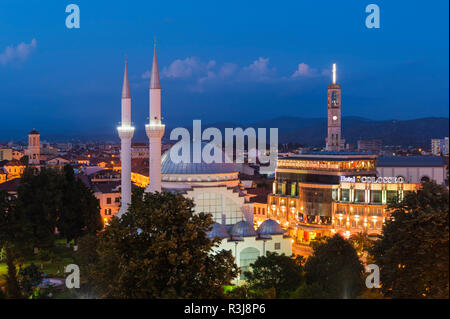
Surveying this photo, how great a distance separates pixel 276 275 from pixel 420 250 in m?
10.3

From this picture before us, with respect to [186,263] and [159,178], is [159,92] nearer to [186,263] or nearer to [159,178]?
[159,178]

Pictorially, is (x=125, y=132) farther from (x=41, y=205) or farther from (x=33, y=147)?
(x=33, y=147)

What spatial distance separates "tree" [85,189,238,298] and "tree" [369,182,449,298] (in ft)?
28.6

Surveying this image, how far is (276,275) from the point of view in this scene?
3025 cm

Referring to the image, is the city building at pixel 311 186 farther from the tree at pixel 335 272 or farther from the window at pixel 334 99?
the tree at pixel 335 272

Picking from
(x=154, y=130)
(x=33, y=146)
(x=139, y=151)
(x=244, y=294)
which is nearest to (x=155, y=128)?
(x=154, y=130)

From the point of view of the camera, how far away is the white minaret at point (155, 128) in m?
42.7

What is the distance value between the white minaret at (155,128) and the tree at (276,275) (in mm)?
15181

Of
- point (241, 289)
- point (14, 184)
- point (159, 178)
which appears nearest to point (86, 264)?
point (159, 178)

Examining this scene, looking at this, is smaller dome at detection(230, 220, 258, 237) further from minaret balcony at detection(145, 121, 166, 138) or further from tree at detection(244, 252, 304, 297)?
minaret balcony at detection(145, 121, 166, 138)

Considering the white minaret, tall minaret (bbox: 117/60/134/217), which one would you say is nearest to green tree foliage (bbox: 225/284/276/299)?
the white minaret

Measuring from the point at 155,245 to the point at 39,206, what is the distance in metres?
30.9

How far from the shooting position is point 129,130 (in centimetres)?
4638
